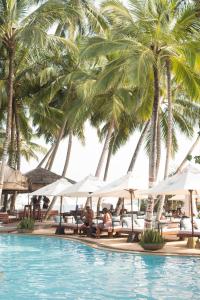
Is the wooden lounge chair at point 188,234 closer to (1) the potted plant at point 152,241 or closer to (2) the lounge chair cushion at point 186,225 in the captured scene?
(1) the potted plant at point 152,241

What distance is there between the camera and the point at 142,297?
313 inches

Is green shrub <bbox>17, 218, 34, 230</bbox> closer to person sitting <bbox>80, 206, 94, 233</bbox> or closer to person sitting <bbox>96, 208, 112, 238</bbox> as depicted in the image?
person sitting <bbox>80, 206, 94, 233</bbox>

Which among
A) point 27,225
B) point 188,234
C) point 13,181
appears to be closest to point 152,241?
point 188,234

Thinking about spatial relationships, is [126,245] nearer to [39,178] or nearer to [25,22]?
[25,22]

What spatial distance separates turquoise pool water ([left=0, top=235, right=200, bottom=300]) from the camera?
828 centimetres

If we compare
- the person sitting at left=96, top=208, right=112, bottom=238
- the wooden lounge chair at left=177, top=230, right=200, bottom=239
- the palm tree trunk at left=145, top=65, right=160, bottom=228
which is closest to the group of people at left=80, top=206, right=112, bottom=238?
the person sitting at left=96, top=208, right=112, bottom=238

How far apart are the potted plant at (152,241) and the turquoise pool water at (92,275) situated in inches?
24.3

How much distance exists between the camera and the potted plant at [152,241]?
13.9 metres

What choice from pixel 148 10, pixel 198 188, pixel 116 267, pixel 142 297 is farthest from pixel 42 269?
pixel 148 10

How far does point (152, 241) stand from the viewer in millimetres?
13977

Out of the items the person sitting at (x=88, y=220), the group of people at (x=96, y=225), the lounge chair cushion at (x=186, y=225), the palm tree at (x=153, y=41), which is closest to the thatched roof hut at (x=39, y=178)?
the person sitting at (x=88, y=220)

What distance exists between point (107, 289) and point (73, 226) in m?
11.4

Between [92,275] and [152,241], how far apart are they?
4110mm

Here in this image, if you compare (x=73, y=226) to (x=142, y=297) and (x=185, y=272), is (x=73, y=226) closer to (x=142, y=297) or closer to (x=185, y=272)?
(x=185, y=272)
